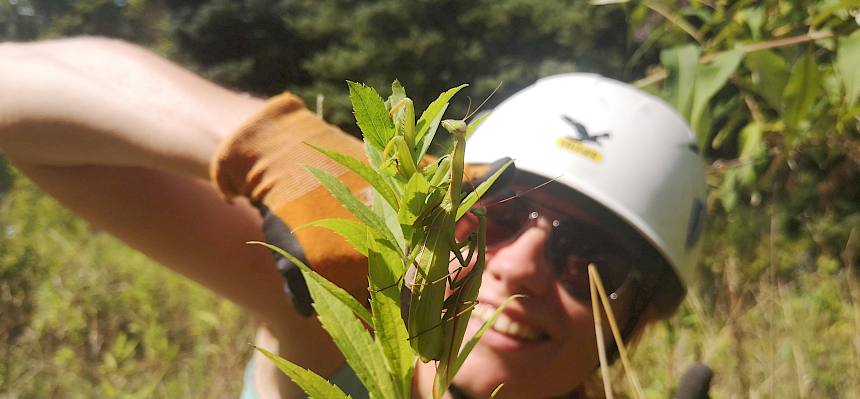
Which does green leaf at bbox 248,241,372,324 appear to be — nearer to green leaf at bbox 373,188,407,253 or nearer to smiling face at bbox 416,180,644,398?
green leaf at bbox 373,188,407,253

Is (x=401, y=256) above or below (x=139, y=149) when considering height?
above

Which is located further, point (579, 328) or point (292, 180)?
point (579, 328)

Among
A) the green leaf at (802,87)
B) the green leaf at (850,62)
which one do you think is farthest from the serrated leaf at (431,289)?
the green leaf at (802,87)

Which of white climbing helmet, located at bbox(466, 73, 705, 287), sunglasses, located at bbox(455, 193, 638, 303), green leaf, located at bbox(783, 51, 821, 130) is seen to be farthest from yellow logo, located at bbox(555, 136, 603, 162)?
green leaf, located at bbox(783, 51, 821, 130)

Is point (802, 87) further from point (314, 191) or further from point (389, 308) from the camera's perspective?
point (389, 308)

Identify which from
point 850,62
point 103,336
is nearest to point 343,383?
point 850,62

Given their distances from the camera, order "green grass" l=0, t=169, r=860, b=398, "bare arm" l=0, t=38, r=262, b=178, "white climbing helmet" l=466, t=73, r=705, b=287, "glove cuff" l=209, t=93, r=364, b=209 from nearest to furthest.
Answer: "glove cuff" l=209, t=93, r=364, b=209 → "bare arm" l=0, t=38, r=262, b=178 → "white climbing helmet" l=466, t=73, r=705, b=287 → "green grass" l=0, t=169, r=860, b=398

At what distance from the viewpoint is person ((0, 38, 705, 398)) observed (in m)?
0.86

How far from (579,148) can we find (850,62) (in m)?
0.63

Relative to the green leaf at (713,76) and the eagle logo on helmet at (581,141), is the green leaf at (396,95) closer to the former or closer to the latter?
the green leaf at (713,76)

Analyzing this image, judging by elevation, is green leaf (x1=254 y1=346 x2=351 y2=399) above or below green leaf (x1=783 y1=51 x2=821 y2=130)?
above

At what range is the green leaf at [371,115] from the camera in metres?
0.19

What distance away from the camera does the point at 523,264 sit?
3.41 feet

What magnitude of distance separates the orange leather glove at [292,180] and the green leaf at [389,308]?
0.55 meters
